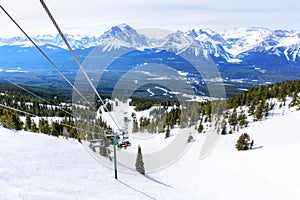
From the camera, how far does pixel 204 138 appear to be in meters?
63.8

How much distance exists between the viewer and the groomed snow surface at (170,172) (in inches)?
527

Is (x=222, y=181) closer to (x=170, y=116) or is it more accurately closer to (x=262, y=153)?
(x=262, y=153)

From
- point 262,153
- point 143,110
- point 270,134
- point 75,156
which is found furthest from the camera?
point 143,110

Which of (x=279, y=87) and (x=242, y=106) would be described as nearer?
(x=242, y=106)

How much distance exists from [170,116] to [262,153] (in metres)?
43.8

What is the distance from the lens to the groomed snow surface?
43.9ft

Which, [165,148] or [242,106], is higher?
[242,106]

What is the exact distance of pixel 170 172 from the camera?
36.5 meters

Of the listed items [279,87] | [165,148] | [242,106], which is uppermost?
[279,87]

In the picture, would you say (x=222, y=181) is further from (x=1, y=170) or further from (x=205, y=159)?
(x=1, y=170)

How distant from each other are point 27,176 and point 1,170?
1.28m

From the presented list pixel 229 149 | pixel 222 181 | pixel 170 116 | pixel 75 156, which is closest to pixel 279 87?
pixel 170 116

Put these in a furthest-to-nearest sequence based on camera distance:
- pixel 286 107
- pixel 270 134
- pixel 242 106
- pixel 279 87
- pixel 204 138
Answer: pixel 279 87, pixel 242 106, pixel 286 107, pixel 204 138, pixel 270 134

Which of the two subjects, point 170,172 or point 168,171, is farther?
point 168,171
